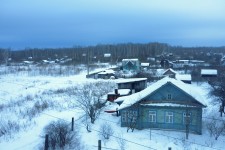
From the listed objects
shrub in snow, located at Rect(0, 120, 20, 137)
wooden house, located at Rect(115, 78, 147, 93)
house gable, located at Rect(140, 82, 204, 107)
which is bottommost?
shrub in snow, located at Rect(0, 120, 20, 137)

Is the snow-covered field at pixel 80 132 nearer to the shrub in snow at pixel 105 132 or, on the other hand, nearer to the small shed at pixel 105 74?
the shrub in snow at pixel 105 132

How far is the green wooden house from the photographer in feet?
62.5

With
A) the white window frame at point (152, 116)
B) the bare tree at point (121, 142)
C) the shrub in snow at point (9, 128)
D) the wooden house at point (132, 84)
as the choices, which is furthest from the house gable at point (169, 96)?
the wooden house at point (132, 84)

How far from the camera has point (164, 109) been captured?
19.6 m

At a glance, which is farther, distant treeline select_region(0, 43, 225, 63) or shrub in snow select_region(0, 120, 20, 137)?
distant treeline select_region(0, 43, 225, 63)

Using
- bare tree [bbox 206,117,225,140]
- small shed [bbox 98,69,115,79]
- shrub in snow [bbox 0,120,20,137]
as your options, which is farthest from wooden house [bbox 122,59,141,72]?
shrub in snow [bbox 0,120,20,137]

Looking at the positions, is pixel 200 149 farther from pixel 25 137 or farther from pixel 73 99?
pixel 73 99

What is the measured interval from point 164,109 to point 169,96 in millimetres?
950

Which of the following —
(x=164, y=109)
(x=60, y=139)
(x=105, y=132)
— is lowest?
(x=105, y=132)

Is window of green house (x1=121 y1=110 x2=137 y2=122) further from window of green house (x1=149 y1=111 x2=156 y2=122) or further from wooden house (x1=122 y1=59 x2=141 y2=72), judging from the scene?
wooden house (x1=122 y1=59 x2=141 y2=72)

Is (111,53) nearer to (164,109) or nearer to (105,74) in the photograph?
(105,74)

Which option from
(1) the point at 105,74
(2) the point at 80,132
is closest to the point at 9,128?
(2) the point at 80,132

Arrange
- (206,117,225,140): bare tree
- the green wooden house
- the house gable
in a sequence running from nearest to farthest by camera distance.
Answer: (206,117,225,140): bare tree < the green wooden house < the house gable

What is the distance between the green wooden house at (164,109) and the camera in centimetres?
1906
